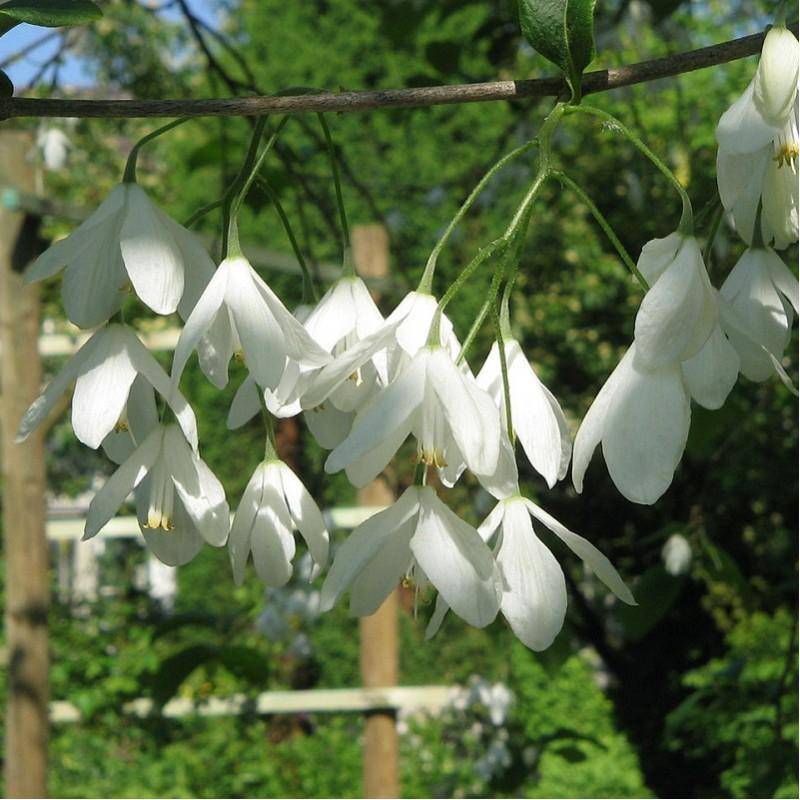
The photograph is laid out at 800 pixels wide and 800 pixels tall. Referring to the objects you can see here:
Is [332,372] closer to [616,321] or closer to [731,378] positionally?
A: [731,378]

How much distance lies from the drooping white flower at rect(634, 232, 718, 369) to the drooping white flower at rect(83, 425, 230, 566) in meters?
0.26

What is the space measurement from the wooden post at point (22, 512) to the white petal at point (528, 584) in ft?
6.48

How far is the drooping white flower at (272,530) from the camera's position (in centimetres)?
67

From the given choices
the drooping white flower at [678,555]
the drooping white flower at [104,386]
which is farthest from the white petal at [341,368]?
the drooping white flower at [678,555]

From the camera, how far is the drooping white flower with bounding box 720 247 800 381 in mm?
635

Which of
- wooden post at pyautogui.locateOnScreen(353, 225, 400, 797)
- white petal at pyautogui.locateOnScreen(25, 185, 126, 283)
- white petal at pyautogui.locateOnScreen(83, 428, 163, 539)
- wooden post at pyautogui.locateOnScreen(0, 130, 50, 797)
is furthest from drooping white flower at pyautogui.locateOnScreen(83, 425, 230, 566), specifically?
wooden post at pyautogui.locateOnScreen(353, 225, 400, 797)

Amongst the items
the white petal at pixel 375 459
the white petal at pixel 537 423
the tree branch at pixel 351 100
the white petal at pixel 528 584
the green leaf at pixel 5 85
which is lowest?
the white petal at pixel 528 584

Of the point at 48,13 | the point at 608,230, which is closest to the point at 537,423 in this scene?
the point at 608,230

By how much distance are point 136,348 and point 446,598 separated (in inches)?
9.5

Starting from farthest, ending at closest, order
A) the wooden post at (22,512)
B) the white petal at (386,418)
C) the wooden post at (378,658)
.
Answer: the wooden post at (378,658), the wooden post at (22,512), the white petal at (386,418)

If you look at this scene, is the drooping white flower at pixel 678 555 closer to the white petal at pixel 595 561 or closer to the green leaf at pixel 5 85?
the white petal at pixel 595 561

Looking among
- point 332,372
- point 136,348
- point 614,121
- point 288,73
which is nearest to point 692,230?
point 614,121

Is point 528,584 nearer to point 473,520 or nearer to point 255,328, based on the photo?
point 255,328

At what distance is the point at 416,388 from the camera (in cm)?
56
